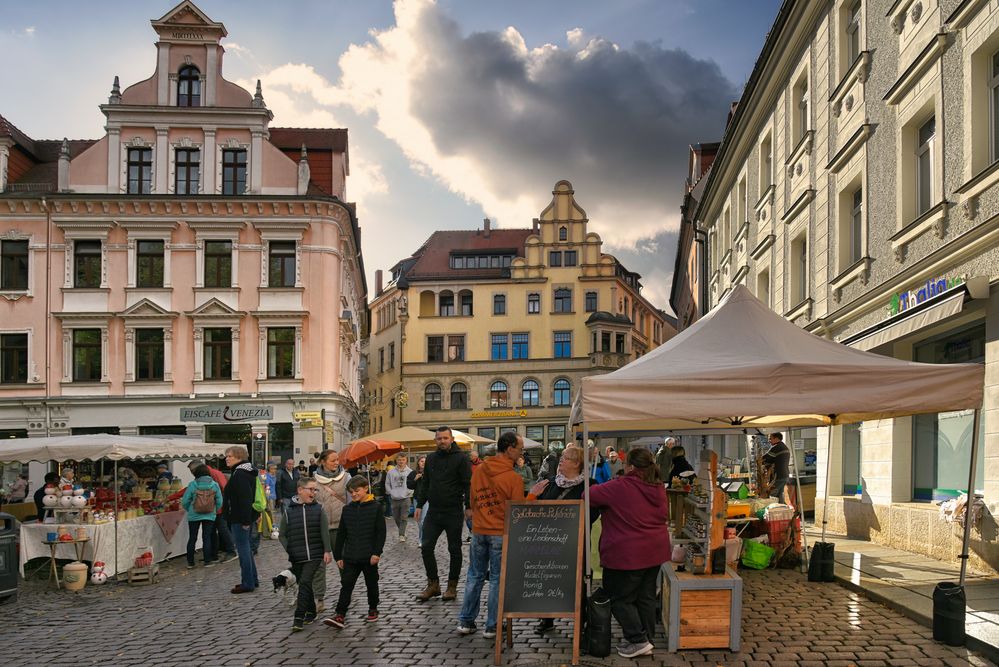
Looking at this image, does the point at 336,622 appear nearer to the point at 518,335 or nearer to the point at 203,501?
the point at 203,501

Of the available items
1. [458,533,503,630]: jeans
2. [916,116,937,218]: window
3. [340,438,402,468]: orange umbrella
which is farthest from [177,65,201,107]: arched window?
[458,533,503,630]: jeans

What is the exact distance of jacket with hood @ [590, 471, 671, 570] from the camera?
764 centimetres

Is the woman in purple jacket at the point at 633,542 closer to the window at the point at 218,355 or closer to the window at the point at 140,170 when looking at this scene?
the window at the point at 218,355

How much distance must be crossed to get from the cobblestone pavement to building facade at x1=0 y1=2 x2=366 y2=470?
2284 cm

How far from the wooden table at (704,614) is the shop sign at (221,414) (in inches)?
1111

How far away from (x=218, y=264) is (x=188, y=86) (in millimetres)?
6815

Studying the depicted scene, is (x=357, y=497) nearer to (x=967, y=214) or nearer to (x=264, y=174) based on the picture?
(x=967, y=214)

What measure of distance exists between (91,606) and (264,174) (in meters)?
25.5

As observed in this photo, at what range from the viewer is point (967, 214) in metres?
11.2

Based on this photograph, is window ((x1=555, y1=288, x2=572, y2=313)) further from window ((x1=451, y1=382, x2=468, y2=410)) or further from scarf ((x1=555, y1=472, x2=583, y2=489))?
scarf ((x1=555, y1=472, x2=583, y2=489))

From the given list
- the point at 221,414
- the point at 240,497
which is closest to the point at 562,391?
the point at 221,414

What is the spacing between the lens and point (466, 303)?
65500 millimetres

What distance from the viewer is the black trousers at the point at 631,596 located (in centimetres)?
767

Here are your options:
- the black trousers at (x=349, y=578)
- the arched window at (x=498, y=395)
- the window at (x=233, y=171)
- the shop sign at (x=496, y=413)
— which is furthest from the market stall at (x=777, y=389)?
the arched window at (x=498, y=395)
